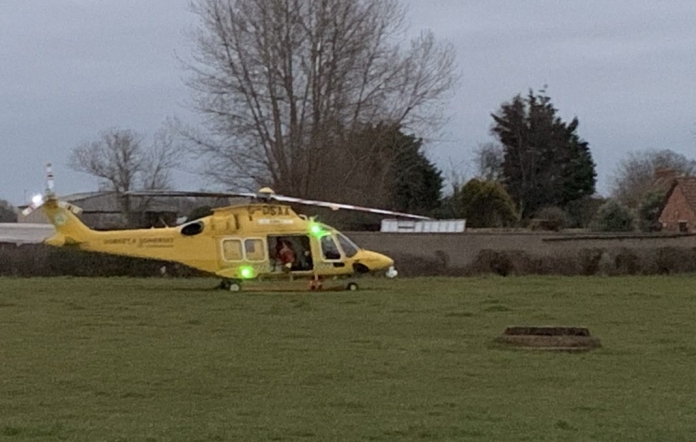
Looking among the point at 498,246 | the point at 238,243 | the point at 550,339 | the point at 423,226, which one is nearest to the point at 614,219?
the point at 423,226

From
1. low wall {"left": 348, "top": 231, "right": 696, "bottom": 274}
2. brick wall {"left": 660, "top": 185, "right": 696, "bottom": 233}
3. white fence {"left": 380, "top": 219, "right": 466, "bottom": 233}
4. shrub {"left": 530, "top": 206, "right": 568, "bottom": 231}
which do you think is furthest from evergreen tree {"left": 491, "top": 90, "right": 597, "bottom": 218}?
low wall {"left": 348, "top": 231, "right": 696, "bottom": 274}

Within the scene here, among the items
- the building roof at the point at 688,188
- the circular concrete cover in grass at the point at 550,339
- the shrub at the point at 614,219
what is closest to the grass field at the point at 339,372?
the circular concrete cover in grass at the point at 550,339

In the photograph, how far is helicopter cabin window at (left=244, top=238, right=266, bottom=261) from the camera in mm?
29078

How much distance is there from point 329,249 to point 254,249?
174cm

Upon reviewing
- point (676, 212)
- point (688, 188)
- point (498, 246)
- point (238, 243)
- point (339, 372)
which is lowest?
point (339, 372)

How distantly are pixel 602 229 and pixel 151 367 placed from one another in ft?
140

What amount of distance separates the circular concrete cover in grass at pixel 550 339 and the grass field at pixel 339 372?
0.98 feet

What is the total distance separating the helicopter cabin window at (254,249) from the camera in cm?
2908

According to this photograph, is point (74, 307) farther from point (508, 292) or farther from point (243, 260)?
point (508, 292)

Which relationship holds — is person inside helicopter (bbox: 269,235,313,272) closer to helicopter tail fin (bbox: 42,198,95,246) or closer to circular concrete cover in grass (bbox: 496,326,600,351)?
helicopter tail fin (bbox: 42,198,95,246)

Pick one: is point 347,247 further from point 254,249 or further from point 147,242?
point 147,242

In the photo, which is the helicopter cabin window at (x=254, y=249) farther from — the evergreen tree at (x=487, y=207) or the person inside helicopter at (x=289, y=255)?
the evergreen tree at (x=487, y=207)

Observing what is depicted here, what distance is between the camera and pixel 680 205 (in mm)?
58156

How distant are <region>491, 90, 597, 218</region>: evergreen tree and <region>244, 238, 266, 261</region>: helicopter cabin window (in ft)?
125
